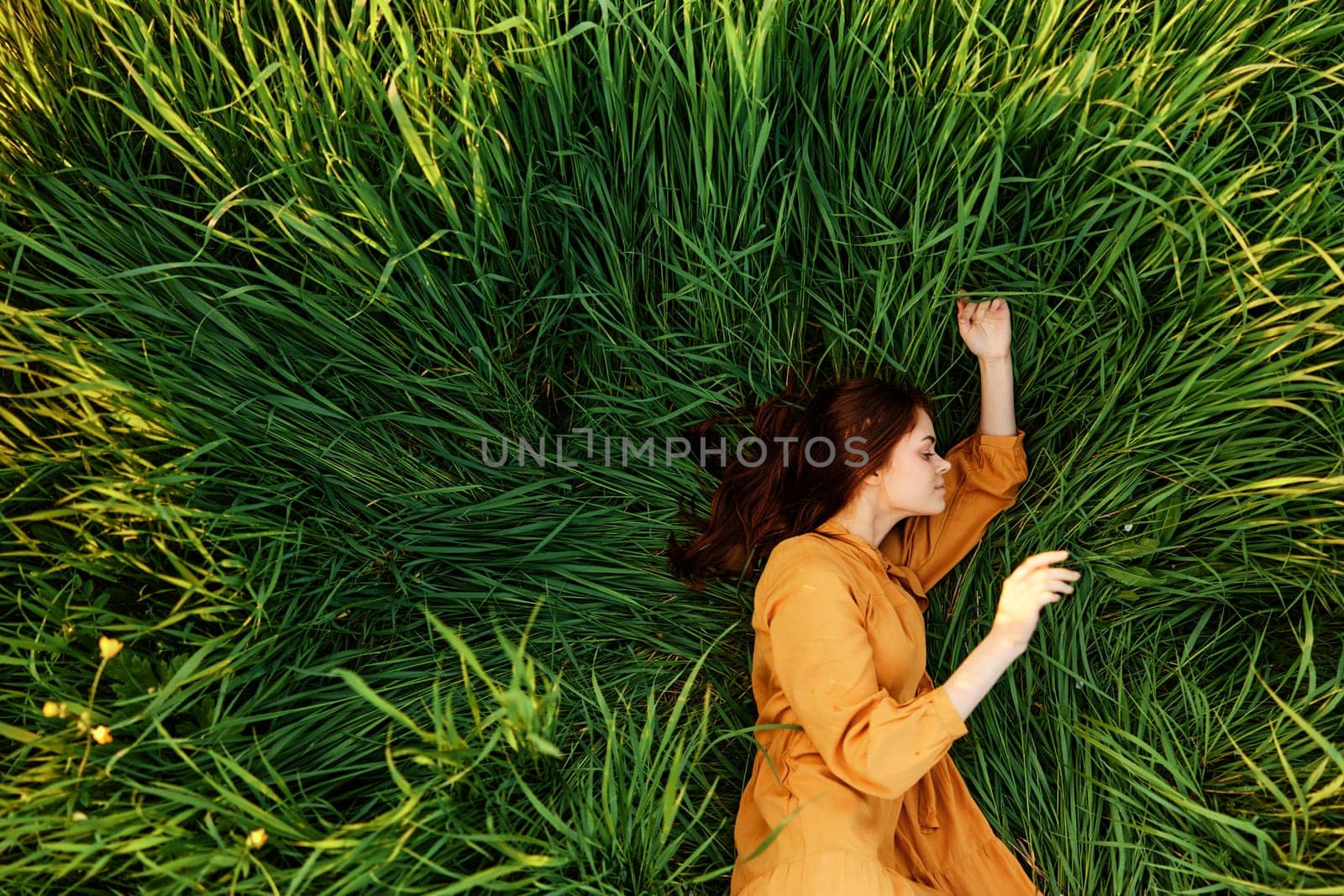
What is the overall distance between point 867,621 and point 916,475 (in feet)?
1.04

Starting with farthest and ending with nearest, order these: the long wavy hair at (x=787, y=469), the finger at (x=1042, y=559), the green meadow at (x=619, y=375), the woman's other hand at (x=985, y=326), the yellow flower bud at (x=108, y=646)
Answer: the woman's other hand at (x=985, y=326)
the long wavy hair at (x=787, y=469)
the green meadow at (x=619, y=375)
the finger at (x=1042, y=559)
the yellow flower bud at (x=108, y=646)

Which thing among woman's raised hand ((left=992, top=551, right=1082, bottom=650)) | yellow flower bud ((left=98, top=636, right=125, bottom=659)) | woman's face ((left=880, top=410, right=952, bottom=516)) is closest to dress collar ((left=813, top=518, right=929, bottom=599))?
woman's face ((left=880, top=410, right=952, bottom=516))

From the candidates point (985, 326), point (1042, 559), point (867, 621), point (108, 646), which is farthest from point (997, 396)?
point (108, 646)

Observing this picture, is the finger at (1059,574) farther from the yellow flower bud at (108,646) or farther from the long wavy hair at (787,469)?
the yellow flower bud at (108,646)

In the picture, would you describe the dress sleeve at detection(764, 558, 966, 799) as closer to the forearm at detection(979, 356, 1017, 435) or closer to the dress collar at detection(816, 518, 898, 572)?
the dress collar at detection(816, 518, 898, 572)

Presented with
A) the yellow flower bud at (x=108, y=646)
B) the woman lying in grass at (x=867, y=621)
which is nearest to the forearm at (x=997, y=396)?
the woman lying in grass at (x=867, y=621)

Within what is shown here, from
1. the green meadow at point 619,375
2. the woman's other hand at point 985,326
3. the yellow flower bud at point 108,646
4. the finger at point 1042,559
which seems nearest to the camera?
the yellow flower bud at point 108,646

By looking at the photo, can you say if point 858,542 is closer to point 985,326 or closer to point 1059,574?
point 1059,574

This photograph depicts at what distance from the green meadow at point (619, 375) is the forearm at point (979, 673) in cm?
39

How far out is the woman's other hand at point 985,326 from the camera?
1829mm

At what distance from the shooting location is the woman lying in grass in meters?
1.47

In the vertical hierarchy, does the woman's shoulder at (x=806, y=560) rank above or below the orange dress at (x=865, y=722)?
above

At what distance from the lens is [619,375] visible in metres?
1.93

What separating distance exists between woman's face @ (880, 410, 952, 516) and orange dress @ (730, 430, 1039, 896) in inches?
4.6
